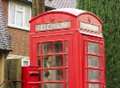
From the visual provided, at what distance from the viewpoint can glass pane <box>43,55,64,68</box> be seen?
9.47 meters

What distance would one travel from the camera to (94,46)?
32.4 ft

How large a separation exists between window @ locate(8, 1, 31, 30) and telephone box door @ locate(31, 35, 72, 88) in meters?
15.0

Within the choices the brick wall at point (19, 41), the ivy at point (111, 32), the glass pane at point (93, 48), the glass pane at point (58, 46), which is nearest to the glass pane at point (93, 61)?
the glass pane at point (93, 48)

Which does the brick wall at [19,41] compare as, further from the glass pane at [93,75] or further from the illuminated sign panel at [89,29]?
the glass pane at [93,75]

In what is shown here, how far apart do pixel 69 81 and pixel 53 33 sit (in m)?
0.93

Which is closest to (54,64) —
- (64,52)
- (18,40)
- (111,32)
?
(64,52)

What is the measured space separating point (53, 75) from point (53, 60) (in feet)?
0.88

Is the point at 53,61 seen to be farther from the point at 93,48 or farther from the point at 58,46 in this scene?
the point at 93,48

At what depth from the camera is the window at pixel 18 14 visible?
81.3 ft

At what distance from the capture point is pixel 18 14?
2547 centimetres

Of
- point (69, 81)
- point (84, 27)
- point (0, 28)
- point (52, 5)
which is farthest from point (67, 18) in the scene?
point (52, 5)

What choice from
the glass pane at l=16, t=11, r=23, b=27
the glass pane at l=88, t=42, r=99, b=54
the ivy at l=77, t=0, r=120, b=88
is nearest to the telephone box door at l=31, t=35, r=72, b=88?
the glass pane at l=88, t=42, r=99, b=54

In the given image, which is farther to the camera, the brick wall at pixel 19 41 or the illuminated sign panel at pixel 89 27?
the brick wall at pixel 19 41

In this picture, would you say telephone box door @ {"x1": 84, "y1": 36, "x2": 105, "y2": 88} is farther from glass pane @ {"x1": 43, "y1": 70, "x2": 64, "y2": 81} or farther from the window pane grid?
glass pane @ {"x1": 43, "y1": 70, "x2": 64, "y2": 81}
